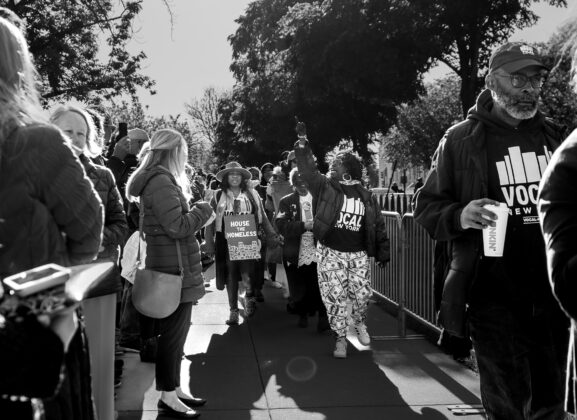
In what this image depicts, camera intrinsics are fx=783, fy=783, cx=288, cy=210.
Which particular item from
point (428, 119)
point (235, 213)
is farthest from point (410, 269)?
point (428, 119)

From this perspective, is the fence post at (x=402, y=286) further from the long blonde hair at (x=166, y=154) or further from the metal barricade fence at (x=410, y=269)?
the long blonde hair at (x=166, y=154)

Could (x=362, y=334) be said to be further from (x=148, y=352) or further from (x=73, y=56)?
(x=73, y=56)

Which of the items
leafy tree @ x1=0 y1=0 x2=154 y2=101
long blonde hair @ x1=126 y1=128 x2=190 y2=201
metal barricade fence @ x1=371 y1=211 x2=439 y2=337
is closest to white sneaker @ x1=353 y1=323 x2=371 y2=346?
metal barricade fence @ x1=371 y1=211 x2=439 y2=337

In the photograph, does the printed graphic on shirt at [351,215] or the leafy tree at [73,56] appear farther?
the leafy tree at [73,56]

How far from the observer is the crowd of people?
75.6 inches

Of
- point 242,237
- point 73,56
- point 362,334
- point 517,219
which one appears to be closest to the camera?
point 517,219

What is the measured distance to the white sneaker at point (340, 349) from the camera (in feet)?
23.2

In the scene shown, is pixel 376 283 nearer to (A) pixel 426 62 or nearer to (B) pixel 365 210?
(B) pixel 365 210

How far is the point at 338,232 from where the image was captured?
7375mm

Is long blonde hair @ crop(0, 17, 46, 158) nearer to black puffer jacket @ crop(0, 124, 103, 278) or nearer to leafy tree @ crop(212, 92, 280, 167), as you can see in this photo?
black puffer jacket @ crop(0, 124, 103, 278)

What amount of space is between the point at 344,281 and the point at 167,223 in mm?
2686

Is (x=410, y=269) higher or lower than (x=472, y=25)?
lower

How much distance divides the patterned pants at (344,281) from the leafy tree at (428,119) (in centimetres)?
5094

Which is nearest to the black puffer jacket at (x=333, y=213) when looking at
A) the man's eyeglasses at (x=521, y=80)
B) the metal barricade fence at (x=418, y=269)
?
the metal barricade fence at (x=418, y=269)
